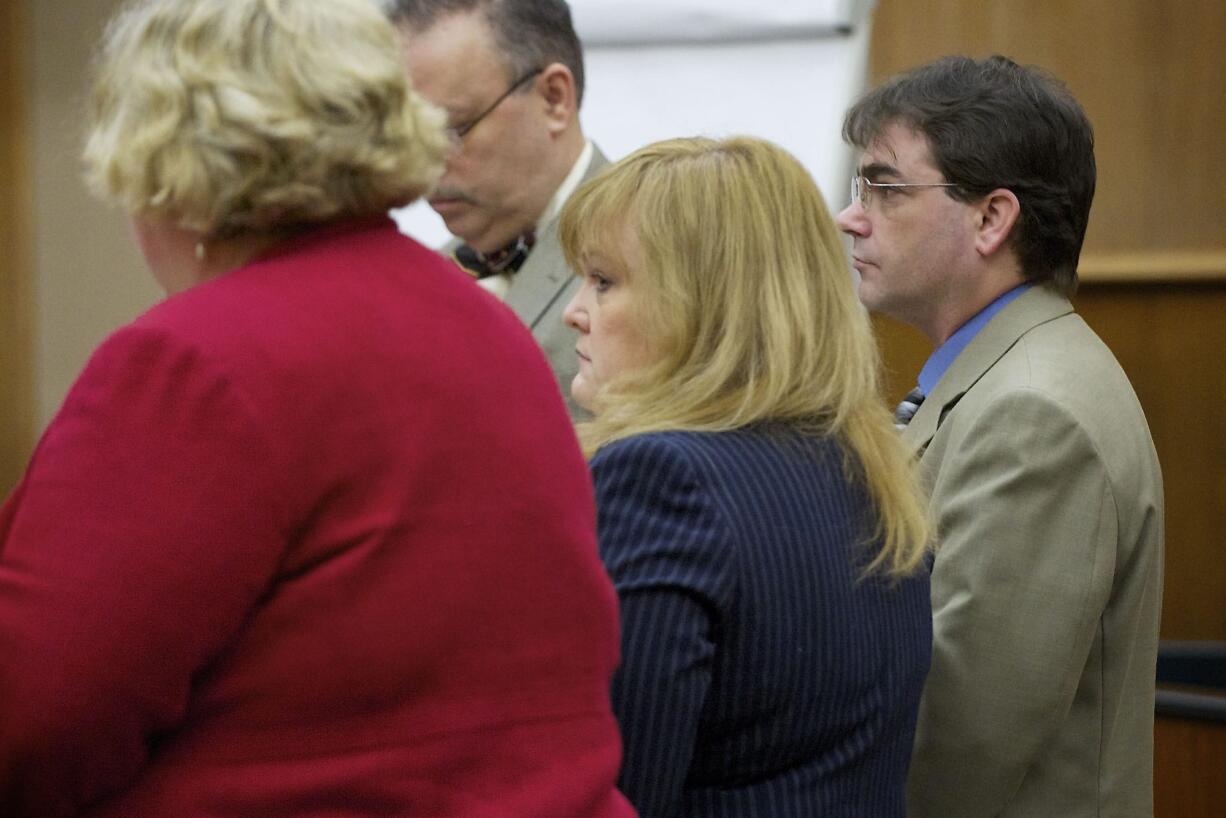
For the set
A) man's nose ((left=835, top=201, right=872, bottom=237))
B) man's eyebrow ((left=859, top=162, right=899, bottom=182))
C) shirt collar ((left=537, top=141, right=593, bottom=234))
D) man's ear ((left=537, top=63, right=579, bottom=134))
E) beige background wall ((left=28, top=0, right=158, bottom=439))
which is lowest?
beige background wall ((left=28, top=0, right=158, bottom=439))

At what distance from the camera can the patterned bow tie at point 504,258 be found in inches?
94.9

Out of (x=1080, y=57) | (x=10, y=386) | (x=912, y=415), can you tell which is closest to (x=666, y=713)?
(x=912, y=415)

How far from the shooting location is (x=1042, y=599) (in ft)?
5.66

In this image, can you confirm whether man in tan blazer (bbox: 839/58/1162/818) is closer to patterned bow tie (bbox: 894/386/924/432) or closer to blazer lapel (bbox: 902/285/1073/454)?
blazer lapel (bbox: 902/285/1073/454)

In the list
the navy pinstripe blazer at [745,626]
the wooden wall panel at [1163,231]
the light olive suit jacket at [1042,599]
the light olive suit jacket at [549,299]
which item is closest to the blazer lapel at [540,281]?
the light olive suit jacket at [549,299]

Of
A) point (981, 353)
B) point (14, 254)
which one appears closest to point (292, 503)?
point (981, 353)

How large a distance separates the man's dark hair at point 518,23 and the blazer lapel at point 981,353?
81cm

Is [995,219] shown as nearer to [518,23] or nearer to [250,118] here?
[518,23]

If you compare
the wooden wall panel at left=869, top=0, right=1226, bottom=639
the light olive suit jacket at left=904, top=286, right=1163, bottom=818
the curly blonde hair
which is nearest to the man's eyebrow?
the light olive suit jacket at left=904, top=286, right=1163, bottom=818

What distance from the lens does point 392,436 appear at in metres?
0.96

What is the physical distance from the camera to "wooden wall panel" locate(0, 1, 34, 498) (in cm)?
429

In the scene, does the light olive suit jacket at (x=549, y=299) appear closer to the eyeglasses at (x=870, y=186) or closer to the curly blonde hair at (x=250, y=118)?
the eyeglasses at (x=870, y=186)

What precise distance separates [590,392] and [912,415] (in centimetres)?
76

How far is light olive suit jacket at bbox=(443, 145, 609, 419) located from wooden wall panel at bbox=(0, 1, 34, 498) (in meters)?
2.51
